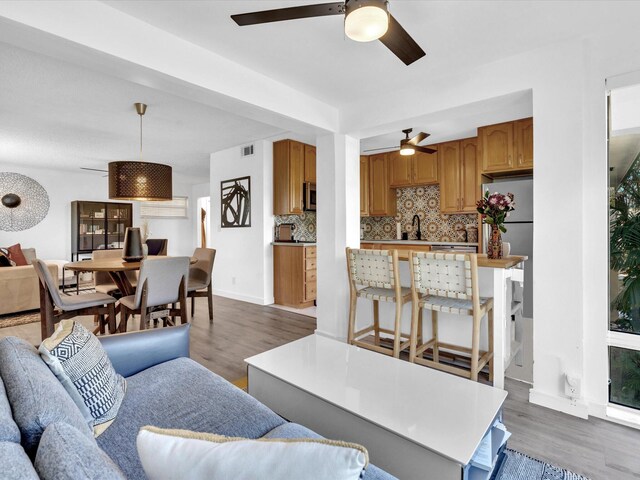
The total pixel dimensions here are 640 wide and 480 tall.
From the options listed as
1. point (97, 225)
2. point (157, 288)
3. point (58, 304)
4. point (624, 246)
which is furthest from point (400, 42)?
point (97, 225)

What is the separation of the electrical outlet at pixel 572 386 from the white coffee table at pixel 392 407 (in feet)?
2.89

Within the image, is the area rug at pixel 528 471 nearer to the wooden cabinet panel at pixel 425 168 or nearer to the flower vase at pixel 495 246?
the flower vase at pixel 495 246

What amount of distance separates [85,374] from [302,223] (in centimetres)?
447

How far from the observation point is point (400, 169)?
5512 millimetres

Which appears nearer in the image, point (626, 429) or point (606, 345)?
point (626, 429)

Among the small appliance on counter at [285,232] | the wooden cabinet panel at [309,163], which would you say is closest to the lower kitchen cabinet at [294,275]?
the small appliance on counter at [285,232]

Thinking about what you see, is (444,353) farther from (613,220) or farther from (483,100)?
(483,100)

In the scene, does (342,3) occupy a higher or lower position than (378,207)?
higher

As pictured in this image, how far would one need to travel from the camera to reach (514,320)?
3.00m

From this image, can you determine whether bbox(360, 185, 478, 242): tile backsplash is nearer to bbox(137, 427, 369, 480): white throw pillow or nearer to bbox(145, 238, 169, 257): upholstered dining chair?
bbox(145, 238, 169, 257): upholstered dining chair

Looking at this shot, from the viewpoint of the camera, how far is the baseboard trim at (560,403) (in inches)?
82.8

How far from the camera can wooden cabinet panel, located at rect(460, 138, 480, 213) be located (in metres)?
4.65

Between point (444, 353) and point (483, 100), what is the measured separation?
6.97 feet

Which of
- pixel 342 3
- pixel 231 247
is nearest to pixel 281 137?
pixel 231 247
